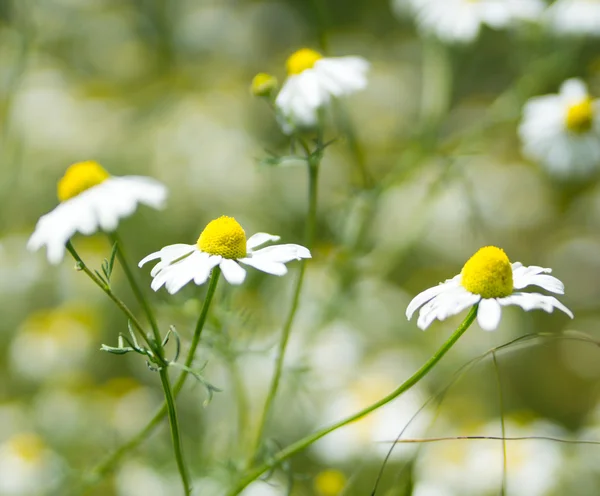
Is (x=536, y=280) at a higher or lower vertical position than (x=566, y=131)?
lower

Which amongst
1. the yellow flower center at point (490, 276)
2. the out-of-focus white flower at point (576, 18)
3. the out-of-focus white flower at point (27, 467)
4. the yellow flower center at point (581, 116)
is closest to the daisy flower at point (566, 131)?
the yellow flower center at point (581, 116)

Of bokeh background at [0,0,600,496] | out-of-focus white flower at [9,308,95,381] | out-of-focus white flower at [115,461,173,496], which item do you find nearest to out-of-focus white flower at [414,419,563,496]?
bokeh background at [0,0,600,496]

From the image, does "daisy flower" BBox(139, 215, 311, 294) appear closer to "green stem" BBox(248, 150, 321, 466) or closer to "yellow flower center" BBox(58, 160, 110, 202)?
"green stem" BBox(248, 150, 321, 466)

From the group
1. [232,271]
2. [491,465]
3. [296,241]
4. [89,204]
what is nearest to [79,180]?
[89,204]

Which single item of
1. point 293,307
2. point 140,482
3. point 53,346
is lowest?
point 140,482

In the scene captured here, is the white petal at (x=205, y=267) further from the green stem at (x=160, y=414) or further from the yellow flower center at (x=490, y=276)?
the yellow flower center at (x=490, y=276)

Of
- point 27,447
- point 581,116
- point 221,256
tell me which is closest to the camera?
point 221,256

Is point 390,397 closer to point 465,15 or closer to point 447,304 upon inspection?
point 447,304
